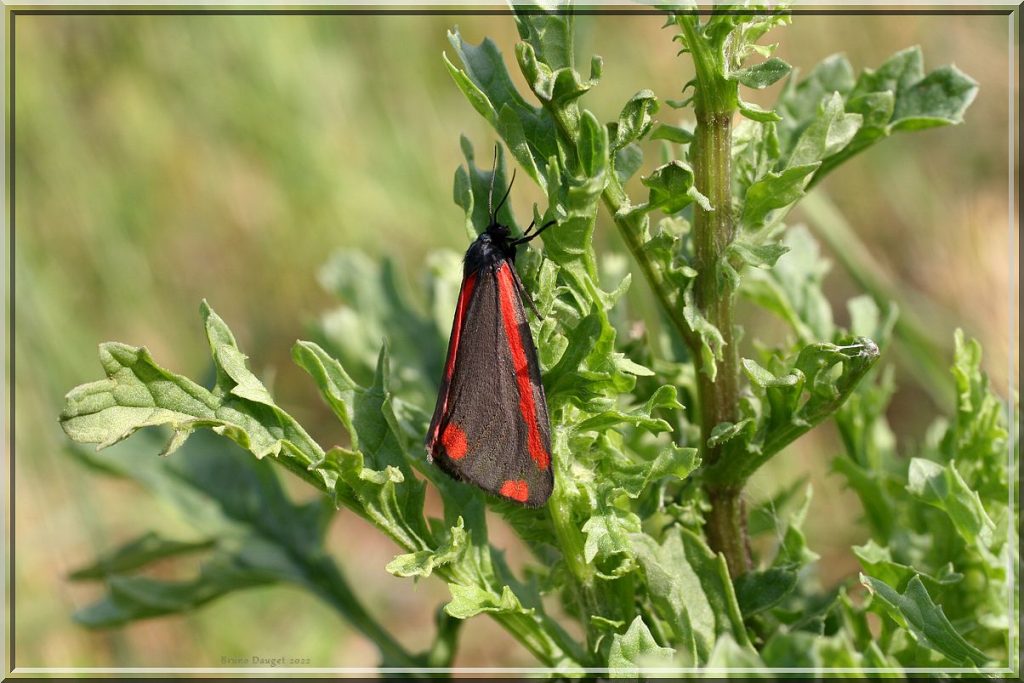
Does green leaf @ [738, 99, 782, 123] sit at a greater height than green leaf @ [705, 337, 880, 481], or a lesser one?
greater

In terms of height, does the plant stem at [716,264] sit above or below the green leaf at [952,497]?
above

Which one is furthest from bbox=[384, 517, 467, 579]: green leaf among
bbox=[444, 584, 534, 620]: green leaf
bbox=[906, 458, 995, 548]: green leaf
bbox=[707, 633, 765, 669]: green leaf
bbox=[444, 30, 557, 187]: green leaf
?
bbox=[906, 458, 995, 548]: green leaf

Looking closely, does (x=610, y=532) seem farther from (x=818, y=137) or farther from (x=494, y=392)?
(x=818, y=137)

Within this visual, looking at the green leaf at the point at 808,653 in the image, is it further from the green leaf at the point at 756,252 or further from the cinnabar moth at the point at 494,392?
the green leaf at the point at 756,252

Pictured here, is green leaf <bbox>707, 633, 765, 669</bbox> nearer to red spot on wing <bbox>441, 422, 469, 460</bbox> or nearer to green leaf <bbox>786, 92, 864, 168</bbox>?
red spot on wing <bbox>441, 422, 469, 460</bbox>

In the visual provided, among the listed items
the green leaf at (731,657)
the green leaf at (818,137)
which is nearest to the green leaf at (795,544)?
the green leaf at (731,657)

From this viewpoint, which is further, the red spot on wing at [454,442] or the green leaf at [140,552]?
the green leaf at [140,552]

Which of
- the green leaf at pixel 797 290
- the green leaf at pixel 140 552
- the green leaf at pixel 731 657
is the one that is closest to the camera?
the green leaf at pixel 731 657
